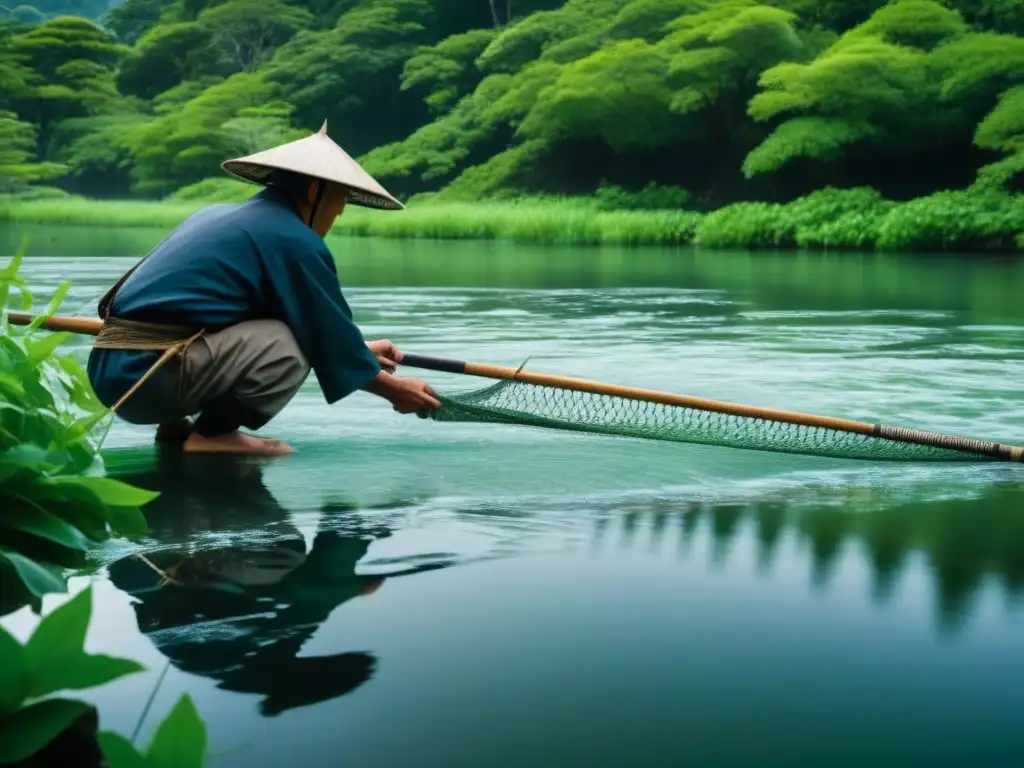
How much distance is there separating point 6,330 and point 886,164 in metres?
24.7

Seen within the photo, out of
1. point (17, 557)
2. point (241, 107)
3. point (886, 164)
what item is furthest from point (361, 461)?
point (241, 107)

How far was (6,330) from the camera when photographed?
217 centimetres

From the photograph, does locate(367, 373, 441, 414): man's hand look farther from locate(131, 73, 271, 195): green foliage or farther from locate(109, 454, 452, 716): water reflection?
locate(131, 73, 271, 195): green foliage

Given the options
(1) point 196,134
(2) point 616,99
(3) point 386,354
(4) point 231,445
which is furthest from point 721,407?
(1) point 196,134

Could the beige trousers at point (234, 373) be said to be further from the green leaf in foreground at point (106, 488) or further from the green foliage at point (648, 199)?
the green foliage at point (648, 199)

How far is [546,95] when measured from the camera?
29.2m

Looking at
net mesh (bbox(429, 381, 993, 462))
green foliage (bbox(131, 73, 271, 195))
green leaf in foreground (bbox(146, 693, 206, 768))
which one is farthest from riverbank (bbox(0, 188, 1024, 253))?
green leaf in foreground (bbox(146, 693, 206, 768))

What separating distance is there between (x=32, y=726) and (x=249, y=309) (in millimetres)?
2649

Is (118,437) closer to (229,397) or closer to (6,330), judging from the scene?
(229,397)

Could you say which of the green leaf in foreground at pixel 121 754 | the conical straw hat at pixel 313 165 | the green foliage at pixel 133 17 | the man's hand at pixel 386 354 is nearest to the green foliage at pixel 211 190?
the green foliage at pixel 133 17

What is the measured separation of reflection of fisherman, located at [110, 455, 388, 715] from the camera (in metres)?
2.46

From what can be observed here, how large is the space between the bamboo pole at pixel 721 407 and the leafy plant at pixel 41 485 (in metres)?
2.16

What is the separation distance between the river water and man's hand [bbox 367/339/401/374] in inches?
13.1

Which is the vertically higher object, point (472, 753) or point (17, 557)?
point (17, 557)
